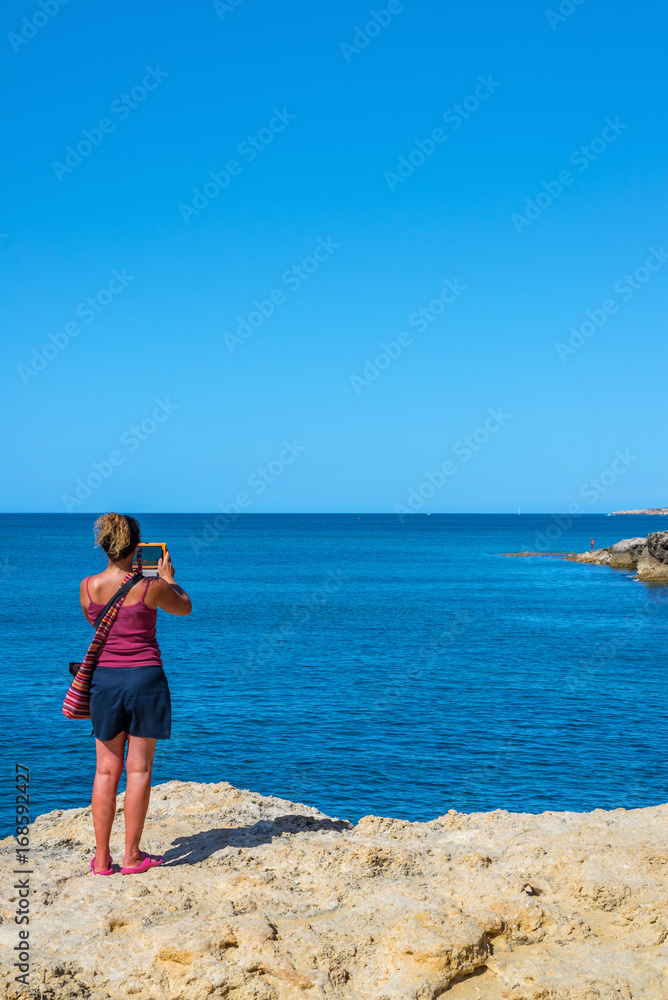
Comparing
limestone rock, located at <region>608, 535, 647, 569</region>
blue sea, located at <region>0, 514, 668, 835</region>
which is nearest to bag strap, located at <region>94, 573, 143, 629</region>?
blue sea, located at <region>0, 514, 668, 835</region>

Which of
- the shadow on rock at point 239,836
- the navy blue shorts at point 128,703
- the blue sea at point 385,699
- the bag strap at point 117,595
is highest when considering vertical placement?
the bag strap at point 117,595

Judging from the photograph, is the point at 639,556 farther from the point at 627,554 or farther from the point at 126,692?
the point at 126,692

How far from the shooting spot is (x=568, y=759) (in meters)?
21.3

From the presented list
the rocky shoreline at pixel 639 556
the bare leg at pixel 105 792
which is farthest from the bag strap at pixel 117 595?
the rocky shoreline at pixel 639 556

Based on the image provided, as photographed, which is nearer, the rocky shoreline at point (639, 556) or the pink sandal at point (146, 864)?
the pink sandal at point (146, 864)

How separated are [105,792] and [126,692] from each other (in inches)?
30.6

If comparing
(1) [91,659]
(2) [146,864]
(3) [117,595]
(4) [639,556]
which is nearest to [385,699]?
(2) [146,864]

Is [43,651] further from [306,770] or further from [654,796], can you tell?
[654,796]

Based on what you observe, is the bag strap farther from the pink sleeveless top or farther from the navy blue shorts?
the navy blue shorts

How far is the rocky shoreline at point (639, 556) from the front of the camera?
74.1 meters

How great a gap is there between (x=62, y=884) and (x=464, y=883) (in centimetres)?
288

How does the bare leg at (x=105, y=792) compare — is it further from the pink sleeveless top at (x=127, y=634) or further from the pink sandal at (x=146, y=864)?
the pink sleeveless top at (x=127, y=634)

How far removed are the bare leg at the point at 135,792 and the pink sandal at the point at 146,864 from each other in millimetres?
40

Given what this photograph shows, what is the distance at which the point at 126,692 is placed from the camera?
19.6ft
